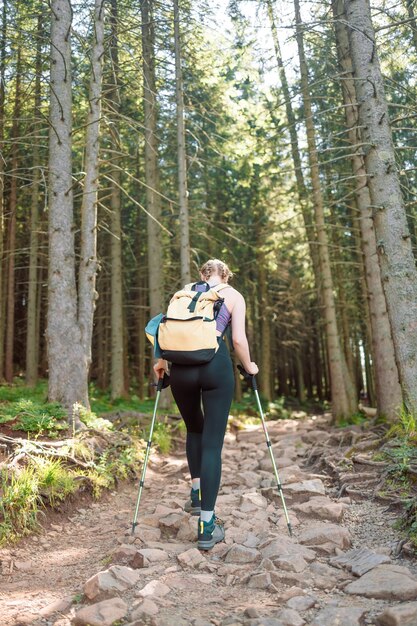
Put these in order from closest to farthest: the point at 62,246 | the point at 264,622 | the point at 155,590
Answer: the point at 264,622, the point at 155,590, the point at 62,246

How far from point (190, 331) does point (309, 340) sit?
25124 millimetres

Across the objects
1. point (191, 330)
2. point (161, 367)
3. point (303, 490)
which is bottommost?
point (303, 490)

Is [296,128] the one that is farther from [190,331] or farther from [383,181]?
[190,331]

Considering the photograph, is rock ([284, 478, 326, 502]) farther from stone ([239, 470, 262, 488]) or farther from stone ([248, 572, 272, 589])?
stone ([248, 572, 272, 589])

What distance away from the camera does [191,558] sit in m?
3.67

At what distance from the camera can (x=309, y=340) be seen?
28375 millimetres

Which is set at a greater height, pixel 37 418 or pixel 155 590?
pixel 37 418

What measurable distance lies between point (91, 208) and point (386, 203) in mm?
4571

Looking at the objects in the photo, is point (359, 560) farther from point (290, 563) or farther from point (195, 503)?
point (195, 503)

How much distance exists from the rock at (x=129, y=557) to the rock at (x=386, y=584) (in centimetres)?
143

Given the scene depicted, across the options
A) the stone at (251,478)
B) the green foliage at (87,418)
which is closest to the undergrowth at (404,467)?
the stone at (251,478)

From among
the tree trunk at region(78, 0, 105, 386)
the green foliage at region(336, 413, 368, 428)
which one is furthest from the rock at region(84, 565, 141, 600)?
the green foliage at region(336, 413, 368, 428)

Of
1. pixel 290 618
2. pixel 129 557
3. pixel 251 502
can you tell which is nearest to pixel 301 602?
pixel 290 618

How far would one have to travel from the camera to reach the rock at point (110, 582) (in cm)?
305
